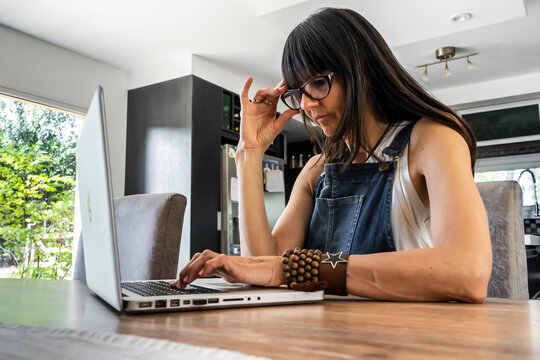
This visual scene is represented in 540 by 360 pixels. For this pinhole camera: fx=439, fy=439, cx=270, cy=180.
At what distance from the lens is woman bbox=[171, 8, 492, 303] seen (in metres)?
0.69

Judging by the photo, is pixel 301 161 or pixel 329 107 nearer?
pixel 329 107

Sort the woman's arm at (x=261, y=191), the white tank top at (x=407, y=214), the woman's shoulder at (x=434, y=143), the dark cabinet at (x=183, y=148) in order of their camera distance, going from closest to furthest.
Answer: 1. the woman's shoulder at (x=434, y=143)
2. the white tank top at (x=407, y=214)
3. the woman's arm at (x=261, y=191)
4. the dark cabinet at (x=183, y=148)

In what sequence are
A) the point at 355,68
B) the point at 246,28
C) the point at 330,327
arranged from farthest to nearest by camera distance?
the point at 246,28 → the point at 355,68 → the point at 330,327

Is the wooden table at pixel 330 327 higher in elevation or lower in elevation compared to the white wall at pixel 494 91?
lower

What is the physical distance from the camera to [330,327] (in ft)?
1.28

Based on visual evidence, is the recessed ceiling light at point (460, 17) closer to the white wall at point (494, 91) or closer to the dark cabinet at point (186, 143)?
the white wall at point (494, 91)

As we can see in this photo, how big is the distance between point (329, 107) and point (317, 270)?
51 cm

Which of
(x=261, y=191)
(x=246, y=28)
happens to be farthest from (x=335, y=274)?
(x=246, y=28)

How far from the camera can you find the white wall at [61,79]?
130 inches

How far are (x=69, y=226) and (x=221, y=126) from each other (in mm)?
1562

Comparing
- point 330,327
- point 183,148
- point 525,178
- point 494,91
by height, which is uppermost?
point 494,91

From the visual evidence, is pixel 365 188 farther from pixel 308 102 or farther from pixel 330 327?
pixel 330 327

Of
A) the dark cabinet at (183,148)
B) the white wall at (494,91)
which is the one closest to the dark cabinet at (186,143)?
the dark cabinet at (183,148)

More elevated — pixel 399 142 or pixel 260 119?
pixel 260 119
